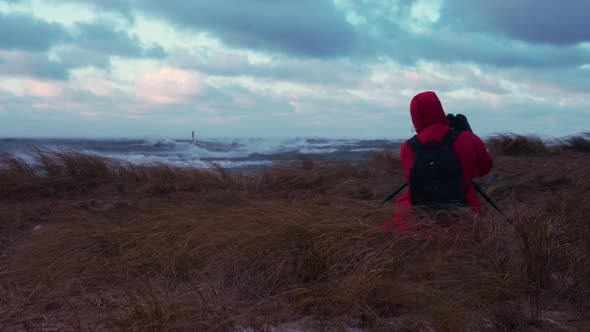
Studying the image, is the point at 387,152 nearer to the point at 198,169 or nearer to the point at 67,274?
the point at 198,169

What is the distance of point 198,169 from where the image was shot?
27.7ft

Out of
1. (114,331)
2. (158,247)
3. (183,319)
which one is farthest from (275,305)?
(158,247)

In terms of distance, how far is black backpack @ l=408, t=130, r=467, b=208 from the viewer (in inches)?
152

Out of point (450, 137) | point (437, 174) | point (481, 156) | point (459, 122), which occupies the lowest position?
point (437, 174)

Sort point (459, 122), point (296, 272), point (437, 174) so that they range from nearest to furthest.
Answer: point (296, 272) → point (437, 174) → point (459, 122)

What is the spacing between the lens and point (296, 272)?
10.8 feet

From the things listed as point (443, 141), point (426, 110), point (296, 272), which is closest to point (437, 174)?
point (443, 141)

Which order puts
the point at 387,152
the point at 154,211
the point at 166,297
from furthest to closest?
the point at 387,152, the point at 154,211, the point at 166,297

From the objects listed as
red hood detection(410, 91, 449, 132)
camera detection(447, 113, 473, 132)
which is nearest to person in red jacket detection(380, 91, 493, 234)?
red hood detection(410, 91, 449, 132)

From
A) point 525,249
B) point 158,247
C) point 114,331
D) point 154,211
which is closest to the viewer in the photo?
point 114,331

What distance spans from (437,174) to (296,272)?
4.00 feet

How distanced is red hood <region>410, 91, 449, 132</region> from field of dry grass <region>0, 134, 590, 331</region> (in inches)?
25.7

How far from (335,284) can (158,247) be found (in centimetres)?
143

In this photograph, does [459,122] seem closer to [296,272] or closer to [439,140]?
[439,140]
